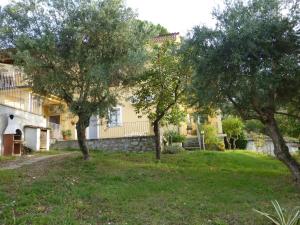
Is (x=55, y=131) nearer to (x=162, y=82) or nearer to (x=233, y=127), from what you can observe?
(x=162, y=82)

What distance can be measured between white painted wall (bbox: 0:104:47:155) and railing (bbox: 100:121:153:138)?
449 cm

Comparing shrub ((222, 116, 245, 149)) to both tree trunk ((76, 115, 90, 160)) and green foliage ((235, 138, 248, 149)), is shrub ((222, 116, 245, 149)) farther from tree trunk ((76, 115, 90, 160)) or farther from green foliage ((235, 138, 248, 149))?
tree trunk ((76, 115, 90, 160))

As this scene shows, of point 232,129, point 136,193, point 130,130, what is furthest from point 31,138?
point 232,129

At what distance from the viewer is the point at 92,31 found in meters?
13.3

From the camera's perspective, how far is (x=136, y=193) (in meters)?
10.4

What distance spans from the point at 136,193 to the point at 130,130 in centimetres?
1430

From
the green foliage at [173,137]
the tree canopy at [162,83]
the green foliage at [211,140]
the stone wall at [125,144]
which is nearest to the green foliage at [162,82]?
the tree canopy at [162,83]

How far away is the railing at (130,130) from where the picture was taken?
77.9ft

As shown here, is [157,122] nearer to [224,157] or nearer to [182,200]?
[224,157]

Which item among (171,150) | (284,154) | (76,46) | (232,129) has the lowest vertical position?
(284,154)

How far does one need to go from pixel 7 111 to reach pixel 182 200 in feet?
40.5

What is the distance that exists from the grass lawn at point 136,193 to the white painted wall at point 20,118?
4.80 meters

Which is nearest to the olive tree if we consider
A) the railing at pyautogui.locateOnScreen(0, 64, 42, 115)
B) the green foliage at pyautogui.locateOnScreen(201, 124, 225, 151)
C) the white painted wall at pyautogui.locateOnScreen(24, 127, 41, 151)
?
the white painted wall at pyautogui.locateOnScreen(24, 127, 41, 151)

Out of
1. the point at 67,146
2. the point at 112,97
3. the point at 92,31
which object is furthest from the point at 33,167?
the point at 67,146
